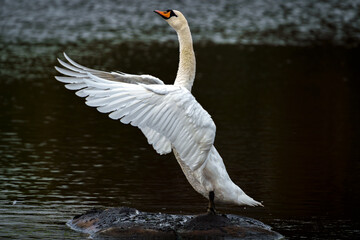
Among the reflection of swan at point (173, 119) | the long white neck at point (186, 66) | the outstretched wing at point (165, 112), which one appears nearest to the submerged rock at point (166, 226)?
the reflection of swan at point (173, 119)

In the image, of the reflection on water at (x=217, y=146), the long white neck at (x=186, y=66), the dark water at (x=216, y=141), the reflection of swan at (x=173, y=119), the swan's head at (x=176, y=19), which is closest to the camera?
the reflection of swan at (x=173, y=119)

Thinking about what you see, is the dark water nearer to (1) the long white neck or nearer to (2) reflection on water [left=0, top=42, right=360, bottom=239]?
(2) reflection on water [left=0, top=42, right=360, bottom=239]

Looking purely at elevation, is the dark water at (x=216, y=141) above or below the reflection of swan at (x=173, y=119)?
below

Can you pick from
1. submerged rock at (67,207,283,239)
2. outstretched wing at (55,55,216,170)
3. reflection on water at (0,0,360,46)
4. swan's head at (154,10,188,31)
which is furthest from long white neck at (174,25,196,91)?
reflection on water at (0,0,360,46)

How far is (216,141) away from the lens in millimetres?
17188

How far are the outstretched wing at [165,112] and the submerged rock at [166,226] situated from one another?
3.14 ft

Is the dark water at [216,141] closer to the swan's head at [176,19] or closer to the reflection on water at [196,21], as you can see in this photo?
the reflection on water at [196,21]

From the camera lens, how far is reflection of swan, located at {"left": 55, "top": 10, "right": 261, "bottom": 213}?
8.96m

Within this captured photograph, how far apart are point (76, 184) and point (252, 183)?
9.88 feet

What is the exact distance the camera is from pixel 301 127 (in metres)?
19.0

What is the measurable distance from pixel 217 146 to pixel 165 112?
7.53 meters

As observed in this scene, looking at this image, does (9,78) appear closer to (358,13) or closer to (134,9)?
(134,9)

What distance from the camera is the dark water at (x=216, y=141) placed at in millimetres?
11844

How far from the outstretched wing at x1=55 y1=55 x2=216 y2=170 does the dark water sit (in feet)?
6.13
